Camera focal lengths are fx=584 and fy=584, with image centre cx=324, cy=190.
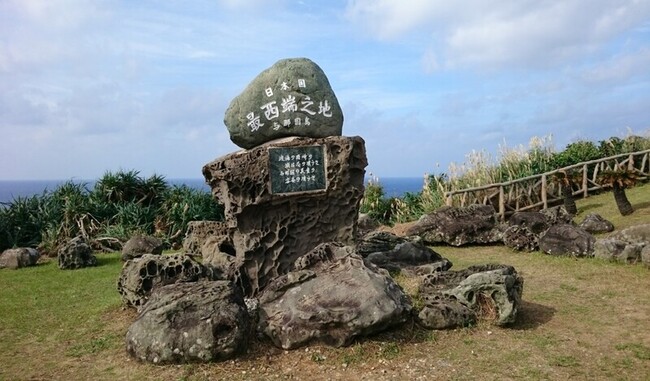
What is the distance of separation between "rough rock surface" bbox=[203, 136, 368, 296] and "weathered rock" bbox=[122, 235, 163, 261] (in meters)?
4.34

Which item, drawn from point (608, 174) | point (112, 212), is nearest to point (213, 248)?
point (112, 212)

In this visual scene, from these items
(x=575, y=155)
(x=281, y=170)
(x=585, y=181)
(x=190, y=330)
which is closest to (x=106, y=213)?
(x=281, y=170)

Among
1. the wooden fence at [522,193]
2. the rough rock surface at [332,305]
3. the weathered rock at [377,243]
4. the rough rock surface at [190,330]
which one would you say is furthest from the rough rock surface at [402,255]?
the wooden fence at [522,193]

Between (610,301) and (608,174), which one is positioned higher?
(608,174)

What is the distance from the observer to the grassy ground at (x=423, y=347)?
15.7ft

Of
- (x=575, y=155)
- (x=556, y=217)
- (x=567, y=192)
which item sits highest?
(x=575, y=155)

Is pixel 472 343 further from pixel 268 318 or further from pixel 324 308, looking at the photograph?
pixel 268 318

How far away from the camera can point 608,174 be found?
11773mm

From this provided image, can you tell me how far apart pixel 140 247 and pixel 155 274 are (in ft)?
15.3

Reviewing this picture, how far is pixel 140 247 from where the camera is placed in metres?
11.2

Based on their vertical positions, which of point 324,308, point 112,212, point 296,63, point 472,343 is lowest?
point 472,343

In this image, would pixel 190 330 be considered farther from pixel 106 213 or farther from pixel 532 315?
pixel 106 213

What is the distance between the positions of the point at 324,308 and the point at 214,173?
8.49 ft

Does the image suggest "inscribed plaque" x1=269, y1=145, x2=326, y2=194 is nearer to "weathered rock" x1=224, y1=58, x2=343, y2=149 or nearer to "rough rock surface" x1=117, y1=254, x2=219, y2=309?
"weathered rock" x1=224, y1=58, x2=343, y2=149
